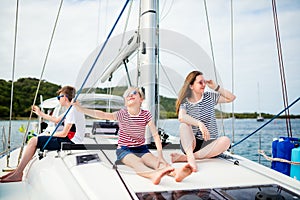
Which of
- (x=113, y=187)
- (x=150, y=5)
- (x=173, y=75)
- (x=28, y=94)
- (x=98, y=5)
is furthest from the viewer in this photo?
(x=28, y=94)

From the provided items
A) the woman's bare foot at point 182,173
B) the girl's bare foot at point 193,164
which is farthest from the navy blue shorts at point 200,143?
the woman's bare foot at point 182,173

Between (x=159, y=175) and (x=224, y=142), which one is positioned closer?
(x=159, y=175)

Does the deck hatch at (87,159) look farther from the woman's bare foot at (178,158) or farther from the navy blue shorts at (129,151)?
the woman's bare foot at (178,158)

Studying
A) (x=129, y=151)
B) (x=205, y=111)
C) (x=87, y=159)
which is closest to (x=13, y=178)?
(x=87, y=159)

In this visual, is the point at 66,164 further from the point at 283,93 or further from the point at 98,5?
the point at 98,5

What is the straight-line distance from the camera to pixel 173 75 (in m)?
2.36

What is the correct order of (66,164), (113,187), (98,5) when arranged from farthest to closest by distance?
1. (98,5)
2. (66,164)
3. (113,187)

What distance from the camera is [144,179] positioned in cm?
154

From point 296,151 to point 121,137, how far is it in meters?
1.38

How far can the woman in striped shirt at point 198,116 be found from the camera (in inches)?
82.0

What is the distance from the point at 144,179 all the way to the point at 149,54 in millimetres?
1314

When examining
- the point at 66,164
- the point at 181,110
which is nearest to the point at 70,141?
the point at 66,164

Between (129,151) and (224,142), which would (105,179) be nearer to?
(129,151)

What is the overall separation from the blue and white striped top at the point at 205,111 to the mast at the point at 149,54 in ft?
1.23
